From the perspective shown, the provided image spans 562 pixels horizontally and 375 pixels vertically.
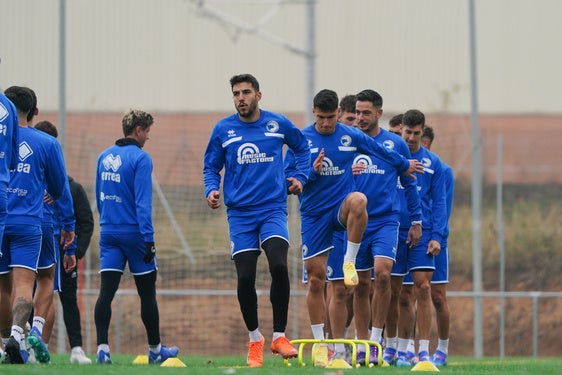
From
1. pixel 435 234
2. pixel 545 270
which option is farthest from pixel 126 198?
pixel 545 270

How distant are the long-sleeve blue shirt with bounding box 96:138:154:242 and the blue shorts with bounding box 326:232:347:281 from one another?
1849mm

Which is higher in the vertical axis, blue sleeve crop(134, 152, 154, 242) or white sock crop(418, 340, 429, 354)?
blue sleeve crop(134, 152, 154, 242)

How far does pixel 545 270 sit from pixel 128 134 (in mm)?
15316

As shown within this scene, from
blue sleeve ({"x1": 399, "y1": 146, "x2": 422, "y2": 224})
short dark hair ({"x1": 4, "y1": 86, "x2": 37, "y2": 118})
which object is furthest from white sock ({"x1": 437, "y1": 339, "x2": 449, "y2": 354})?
short dark hair ({"x1": 4, "y1": 86, "x2": 37, "y2": 118})

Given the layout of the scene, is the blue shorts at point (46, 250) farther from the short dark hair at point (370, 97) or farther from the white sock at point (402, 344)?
the white sock at point (402, 344)

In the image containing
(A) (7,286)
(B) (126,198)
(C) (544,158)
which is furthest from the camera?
(C) (544,158)

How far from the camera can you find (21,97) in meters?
11.7

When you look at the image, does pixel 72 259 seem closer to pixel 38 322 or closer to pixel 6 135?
pixel 38 322

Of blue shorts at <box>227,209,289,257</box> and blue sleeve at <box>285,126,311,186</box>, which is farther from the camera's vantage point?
blue sleeve at <box>285,126,311,186</box>

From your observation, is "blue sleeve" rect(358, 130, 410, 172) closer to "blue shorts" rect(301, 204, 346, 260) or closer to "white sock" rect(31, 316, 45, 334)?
"blue shorts" rect(301, 204, 346, 260)

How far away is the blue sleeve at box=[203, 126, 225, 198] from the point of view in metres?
11.8

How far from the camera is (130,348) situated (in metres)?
23.4

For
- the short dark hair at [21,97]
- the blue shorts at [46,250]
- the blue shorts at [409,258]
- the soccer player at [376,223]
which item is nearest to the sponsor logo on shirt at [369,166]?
the soccer player at [376,223]

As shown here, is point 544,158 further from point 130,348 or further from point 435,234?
point 435,234
